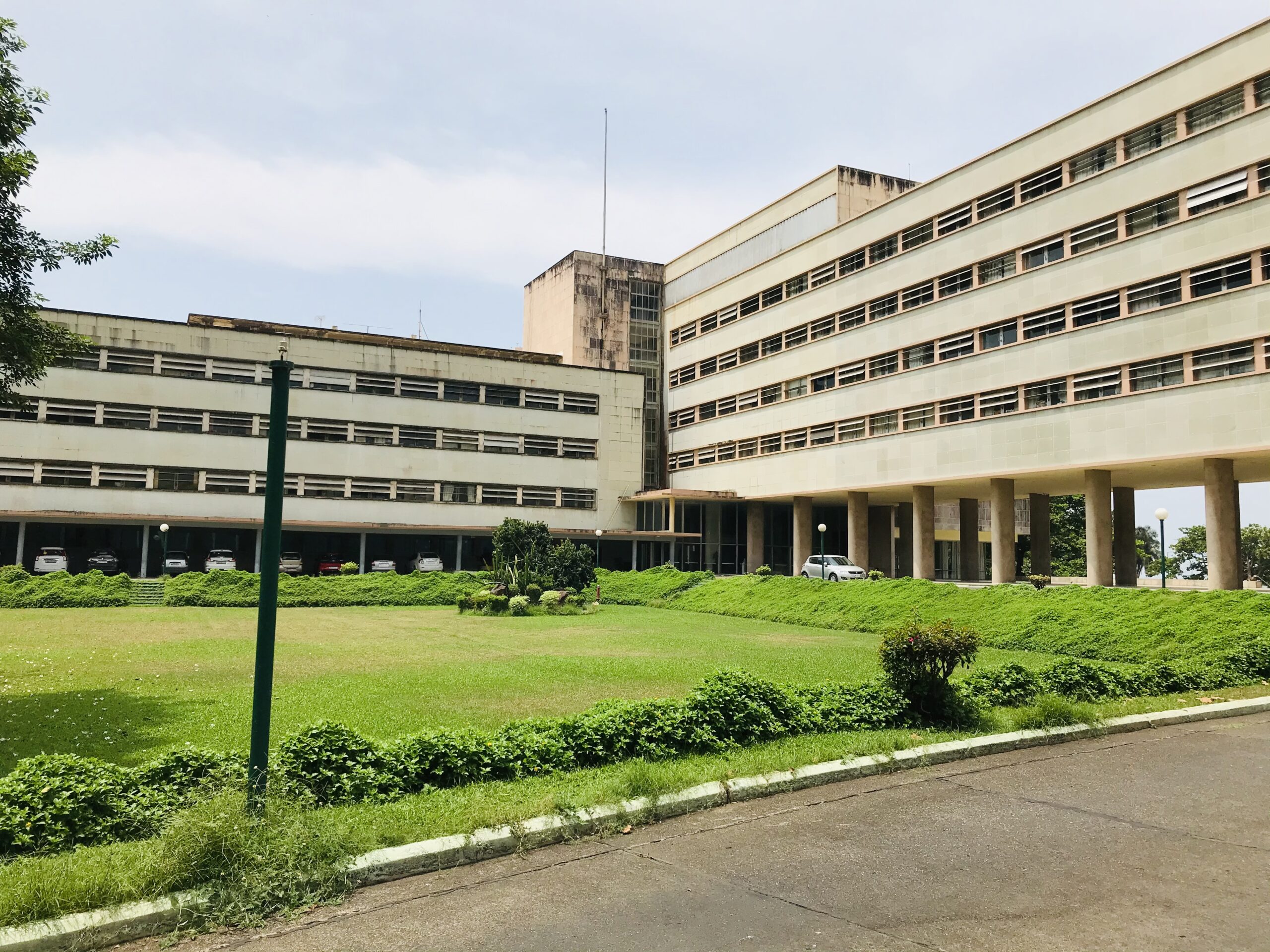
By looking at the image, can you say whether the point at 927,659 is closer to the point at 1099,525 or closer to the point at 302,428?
the point at 1099,525

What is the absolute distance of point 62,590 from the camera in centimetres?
3469

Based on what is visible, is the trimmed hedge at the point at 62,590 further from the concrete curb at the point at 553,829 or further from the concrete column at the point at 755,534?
the concrete column at the point at 755,534

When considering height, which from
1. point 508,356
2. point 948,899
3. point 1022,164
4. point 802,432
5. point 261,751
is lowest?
point 948,899

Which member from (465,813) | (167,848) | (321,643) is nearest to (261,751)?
(167,848)

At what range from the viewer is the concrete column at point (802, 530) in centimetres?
5462

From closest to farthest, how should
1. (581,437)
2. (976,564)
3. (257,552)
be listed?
(976,564) → (257,552) → (581,437)

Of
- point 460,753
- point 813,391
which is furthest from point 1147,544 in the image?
point 460,753

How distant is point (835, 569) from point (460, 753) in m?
40.2

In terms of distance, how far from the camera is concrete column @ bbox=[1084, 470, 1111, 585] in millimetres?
36438

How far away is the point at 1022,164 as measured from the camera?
39.2m

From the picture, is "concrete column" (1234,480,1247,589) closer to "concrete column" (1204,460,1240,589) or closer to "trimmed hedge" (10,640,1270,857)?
"concrete column" (1204,460,1240,589)

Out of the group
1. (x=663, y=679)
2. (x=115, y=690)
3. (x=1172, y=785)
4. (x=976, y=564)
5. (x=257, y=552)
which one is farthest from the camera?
(x=257, y=552)

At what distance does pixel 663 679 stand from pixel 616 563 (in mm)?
45907

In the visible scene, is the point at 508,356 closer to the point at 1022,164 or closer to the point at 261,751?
the point at 1022,164
